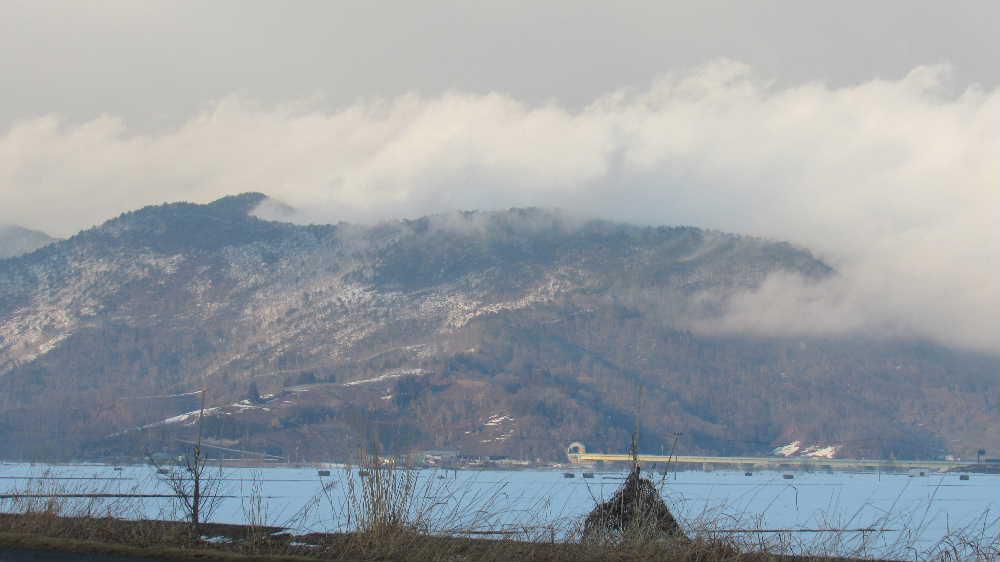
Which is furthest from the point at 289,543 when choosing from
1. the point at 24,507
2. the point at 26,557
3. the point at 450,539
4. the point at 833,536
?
the point at 833,536

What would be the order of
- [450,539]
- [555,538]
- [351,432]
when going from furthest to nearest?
1. [351,432]
2. [555,538]
3. [450,539]

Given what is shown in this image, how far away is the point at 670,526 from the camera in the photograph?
24.5 m

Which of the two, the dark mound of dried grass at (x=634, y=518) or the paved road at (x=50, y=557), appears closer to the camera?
the paved road at (x=50, y=557)

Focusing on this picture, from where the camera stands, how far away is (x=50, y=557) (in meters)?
21.0

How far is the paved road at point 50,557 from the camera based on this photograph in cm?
2069

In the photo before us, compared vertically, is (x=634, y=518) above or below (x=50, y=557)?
below

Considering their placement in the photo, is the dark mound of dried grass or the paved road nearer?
the paved road

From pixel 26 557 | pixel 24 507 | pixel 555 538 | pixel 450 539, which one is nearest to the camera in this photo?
pixel 26 557

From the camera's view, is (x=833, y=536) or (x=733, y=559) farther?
(x=833, y=536)

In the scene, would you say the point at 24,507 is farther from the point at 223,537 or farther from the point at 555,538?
the point at 555,538

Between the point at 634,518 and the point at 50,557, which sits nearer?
the point at 50,557

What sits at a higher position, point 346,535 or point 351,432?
point 351,432

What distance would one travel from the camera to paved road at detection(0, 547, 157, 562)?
67.9 ft

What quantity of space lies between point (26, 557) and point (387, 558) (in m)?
5.95
